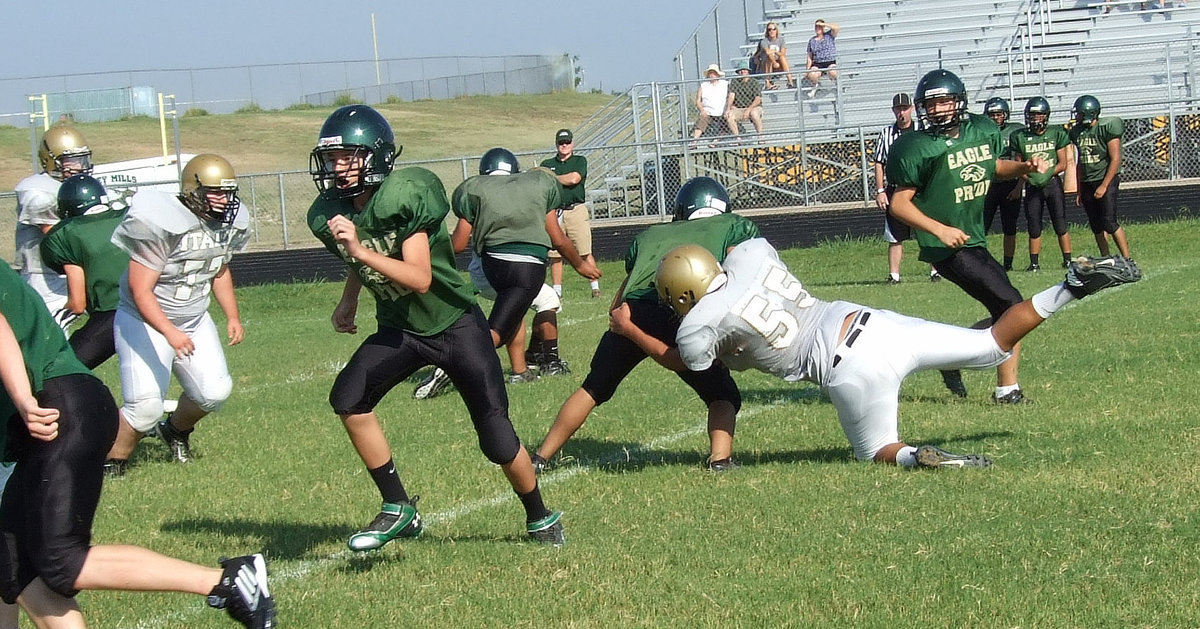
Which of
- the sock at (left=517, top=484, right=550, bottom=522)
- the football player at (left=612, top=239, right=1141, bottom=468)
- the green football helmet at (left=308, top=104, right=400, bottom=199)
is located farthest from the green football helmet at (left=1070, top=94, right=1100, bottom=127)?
the green football helmet at (left=308, top=104, right=400, bottom=199)

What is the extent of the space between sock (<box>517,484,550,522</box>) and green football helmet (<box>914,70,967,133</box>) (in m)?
3.23

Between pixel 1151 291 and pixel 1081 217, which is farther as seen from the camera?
pixel 1081 217

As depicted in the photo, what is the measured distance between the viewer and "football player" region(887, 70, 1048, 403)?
286 inches

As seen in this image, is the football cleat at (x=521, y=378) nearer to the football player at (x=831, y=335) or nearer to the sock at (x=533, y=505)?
the football player at (x=831, y=335)

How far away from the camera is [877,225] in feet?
Answer: 62.1

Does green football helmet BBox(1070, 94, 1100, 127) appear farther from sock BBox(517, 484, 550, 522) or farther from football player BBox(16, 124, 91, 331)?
sock BBox(517, 484, 550, 522)

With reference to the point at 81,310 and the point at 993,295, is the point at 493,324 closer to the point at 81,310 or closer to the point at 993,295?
the point at 81,310

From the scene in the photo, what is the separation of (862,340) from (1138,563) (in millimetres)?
1615

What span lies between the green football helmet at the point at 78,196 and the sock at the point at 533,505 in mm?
3482

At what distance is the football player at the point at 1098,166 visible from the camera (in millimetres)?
Result: 14102

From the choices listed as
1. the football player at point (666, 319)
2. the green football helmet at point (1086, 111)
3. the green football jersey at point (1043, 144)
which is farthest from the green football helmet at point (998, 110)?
the football player at point (666, 319)

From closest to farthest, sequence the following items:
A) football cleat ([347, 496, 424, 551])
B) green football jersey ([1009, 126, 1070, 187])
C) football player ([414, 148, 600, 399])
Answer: football cleat ([347, 496, 424, 551]) → football player ([414, 148, 600, 399]) → green football jersey ([1009, 126, 1070, 187])

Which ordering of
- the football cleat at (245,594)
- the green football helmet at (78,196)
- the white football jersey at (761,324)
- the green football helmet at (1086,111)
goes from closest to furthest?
1. the football cleat at (245,594)
2. the white football jersey at (761,324)
3. the green football helmet at (78,196)
4. the green football helmet at (1086,111)

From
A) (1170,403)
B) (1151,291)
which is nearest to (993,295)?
(1170,403)
